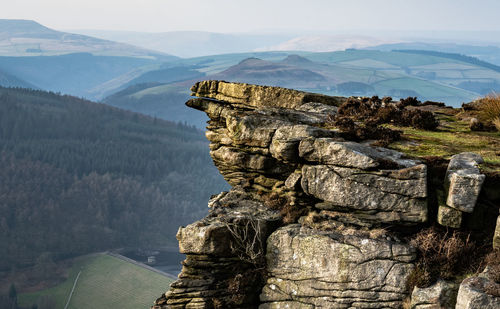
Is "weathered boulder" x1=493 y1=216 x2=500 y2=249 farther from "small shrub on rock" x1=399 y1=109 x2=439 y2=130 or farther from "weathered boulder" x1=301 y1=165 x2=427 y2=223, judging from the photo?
"small shrub on rock" x1=399 y1=109 x2=439 y2=130

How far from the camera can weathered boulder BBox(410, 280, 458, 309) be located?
1426cm

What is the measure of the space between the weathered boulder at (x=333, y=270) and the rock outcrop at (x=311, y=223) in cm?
3

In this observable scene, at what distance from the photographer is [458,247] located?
49.1 ft

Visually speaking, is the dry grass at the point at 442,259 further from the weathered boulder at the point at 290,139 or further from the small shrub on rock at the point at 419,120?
the small shrub on rock at the point at 419,120

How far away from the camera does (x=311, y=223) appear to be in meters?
16.9

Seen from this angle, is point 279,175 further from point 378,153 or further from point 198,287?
point 198,287

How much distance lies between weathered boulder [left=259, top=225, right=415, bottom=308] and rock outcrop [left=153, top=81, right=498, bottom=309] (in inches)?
1.2

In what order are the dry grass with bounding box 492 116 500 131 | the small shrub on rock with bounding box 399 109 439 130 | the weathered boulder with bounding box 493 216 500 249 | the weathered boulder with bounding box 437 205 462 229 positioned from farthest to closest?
1. the dry grass with bounding box 492 116 500 131
2. the small shrub on rock with bounding box 399 109 439 130
3. the weathered boulder with bounding box 437 205 462 229
4. the weathered boulder with bounding box 493 216 500 249

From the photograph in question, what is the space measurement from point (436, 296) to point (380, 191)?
3504mm

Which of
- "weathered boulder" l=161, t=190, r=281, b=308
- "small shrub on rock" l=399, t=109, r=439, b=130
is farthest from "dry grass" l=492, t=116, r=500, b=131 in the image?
"weathered boulder" l=161, t=190, r=281, b=308

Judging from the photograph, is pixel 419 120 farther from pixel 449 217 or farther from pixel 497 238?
pixel 497 238

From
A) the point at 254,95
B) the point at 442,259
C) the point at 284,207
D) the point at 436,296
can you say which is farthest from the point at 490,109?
the point at 436,296

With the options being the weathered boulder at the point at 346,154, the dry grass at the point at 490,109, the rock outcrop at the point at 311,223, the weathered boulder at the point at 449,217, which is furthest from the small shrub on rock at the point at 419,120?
the weathered boulder at the point at 449,217

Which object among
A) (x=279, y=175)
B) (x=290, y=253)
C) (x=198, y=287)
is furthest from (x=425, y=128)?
(x=198, y=287)
